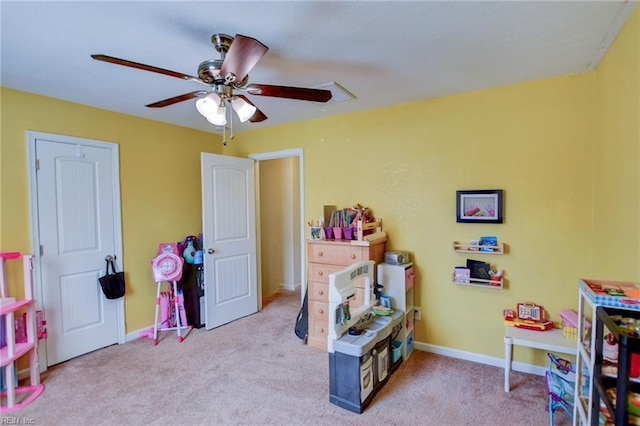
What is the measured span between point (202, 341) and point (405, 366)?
204cm

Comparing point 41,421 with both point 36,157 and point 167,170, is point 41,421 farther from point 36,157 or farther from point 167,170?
point 167,170

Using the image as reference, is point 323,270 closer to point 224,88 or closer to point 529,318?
point 529,318

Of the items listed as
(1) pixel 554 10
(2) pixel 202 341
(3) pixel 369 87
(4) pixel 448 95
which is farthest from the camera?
(2) pixel 202 341

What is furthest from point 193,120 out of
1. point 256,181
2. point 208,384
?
point 208,384

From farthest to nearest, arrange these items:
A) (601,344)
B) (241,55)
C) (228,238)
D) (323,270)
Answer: (228,238) → (323,270) → (241,55) → (601,344)

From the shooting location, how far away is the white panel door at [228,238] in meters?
3.54

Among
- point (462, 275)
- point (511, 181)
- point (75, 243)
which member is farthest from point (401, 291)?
point (75, 243)

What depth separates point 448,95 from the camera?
2.82 meters

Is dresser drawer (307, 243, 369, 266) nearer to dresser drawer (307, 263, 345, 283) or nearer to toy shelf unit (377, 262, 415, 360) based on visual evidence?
dresser drawer (307, 263, 345, 283)

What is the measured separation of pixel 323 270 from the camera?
305 centimetres

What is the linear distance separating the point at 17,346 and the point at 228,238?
6.46 feet

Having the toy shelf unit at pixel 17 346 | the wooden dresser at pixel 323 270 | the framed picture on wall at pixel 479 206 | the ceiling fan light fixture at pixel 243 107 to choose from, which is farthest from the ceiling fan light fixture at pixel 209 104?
the framed picture on wall at pixel 479 206

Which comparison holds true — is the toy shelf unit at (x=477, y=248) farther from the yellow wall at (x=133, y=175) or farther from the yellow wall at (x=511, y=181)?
the yellow wall at (x=133, y=175)

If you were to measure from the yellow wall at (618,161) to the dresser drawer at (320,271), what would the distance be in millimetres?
1995
